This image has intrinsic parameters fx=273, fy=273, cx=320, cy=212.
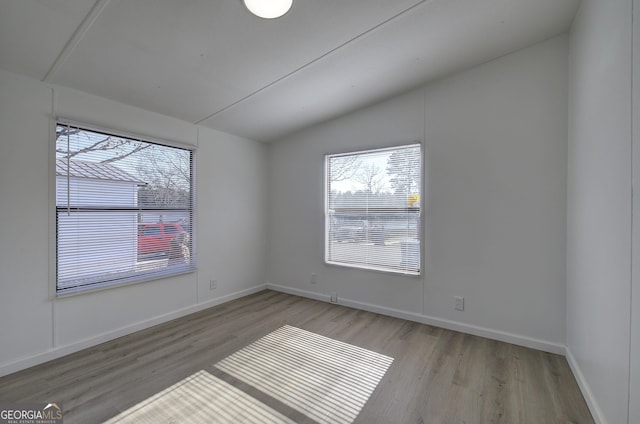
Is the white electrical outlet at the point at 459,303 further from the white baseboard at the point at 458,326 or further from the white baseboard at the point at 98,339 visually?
the white baseboard at the point at 98,339

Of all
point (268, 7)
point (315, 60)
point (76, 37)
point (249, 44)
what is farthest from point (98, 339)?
point (315, 60)

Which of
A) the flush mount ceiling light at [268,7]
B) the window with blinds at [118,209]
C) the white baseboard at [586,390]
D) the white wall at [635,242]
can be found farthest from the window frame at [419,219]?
the flush mount ceiling light at [268,7]

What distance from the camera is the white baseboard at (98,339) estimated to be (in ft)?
7.33

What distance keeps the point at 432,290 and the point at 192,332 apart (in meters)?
2.79

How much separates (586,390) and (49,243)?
4429 mm

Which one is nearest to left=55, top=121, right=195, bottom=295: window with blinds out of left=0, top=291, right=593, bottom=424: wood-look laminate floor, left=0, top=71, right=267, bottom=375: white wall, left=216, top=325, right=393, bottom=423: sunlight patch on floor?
left=0, top=71, right=267, bottom=375: white wall

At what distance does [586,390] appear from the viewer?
6.38ft

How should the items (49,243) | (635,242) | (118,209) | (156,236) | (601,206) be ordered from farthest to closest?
(156,236), (118,209), (49,243), (601,206), (635,242)

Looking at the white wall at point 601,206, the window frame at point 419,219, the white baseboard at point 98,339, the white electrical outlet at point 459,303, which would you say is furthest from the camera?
the window frame at point 419,219

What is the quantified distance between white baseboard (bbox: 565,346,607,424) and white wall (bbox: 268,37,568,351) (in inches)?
10.4

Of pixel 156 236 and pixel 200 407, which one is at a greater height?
pixel 156 236

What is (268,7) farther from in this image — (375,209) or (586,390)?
(586,390)

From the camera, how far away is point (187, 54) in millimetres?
2273

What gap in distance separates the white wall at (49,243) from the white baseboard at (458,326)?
5.74 ft
